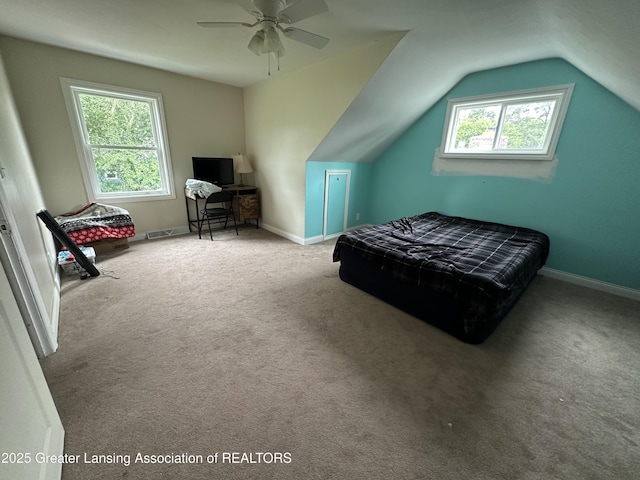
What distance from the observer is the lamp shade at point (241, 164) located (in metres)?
4.23

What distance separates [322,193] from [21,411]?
132 inches

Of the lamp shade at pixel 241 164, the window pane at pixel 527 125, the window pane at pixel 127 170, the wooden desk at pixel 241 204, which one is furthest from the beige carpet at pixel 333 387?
the lamp shade at pixel 241 164

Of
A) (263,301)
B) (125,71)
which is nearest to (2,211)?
(263,301)

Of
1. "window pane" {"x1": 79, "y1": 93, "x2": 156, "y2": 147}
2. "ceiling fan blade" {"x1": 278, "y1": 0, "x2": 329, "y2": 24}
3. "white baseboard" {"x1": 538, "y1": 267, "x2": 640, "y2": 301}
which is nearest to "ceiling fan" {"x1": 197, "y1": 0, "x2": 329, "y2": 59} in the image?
"ceiling fan blade" {"x1": 278, "y1": 0, "x2": 329, "y2": 24}

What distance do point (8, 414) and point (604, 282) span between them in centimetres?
432

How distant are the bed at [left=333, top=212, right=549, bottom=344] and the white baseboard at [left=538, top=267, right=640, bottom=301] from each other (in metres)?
0.32

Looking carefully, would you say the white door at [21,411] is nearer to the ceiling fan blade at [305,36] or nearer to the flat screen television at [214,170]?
the ceiling fan blade at [305,36]

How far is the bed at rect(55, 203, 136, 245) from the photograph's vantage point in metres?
2.94

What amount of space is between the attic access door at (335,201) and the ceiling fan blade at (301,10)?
82.3 inches

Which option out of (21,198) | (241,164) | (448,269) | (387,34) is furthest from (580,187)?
(21,198)

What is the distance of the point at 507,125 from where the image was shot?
3053 millimetres

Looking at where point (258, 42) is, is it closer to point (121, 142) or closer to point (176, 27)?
point (176, 27)

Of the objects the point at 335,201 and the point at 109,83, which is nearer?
the point at 109,83

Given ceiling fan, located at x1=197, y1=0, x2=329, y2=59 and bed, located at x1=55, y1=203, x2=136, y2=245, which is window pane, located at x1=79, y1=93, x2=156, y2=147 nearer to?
bed, located at x1=55, y1=203, x2=136, y2=245
